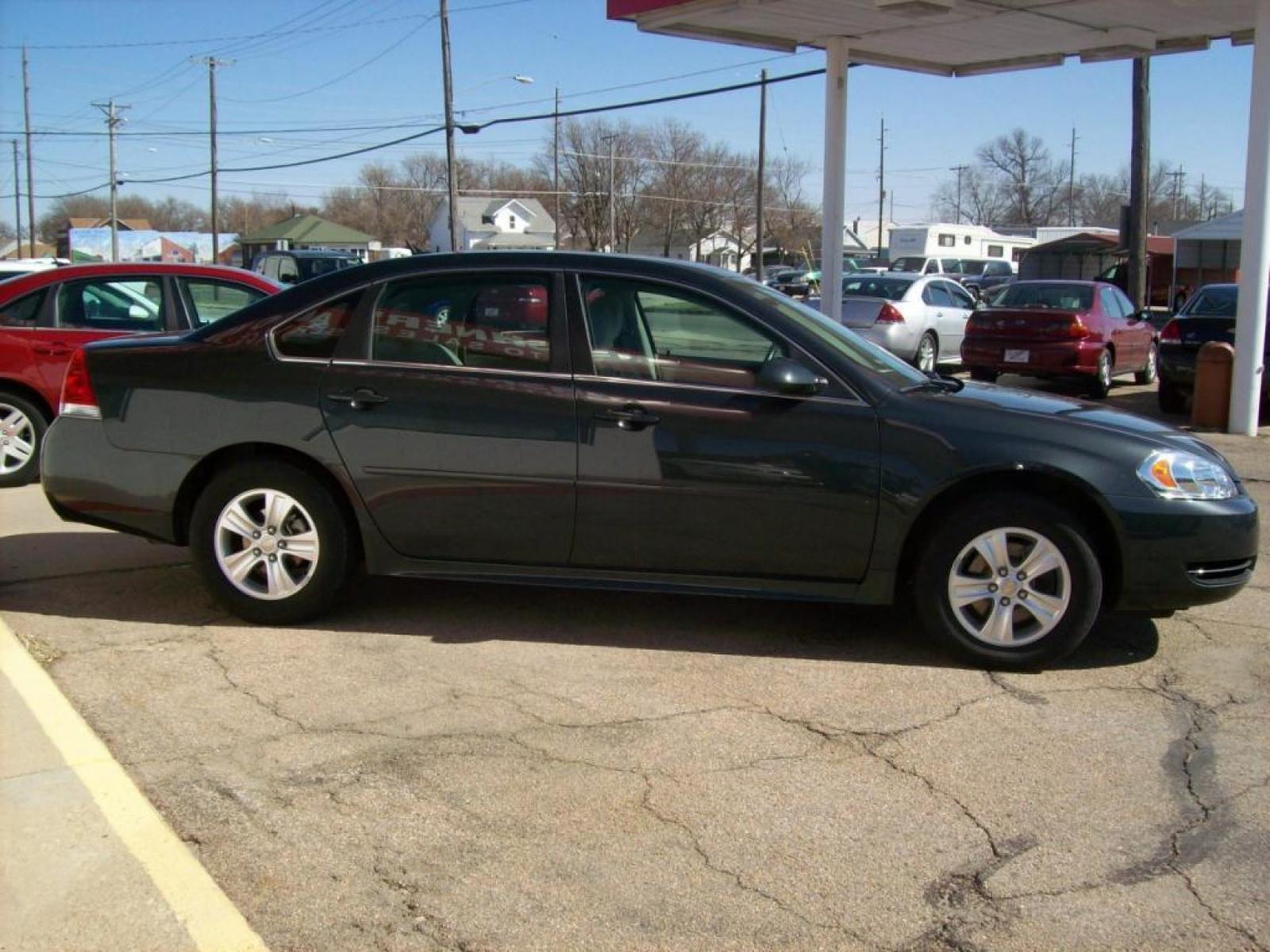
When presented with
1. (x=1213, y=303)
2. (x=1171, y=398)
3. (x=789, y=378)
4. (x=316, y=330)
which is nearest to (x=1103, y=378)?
(x=1171, y=398)

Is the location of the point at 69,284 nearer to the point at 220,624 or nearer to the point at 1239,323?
the point at 220,624

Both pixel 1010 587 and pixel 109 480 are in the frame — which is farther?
pixel 109 480

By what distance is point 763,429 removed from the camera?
510 centimetres

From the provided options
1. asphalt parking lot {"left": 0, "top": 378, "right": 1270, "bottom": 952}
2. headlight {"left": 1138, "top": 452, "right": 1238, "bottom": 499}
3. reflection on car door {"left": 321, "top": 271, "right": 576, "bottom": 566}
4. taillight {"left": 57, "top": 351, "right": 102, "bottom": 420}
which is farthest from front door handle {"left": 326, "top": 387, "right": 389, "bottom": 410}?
headlight {"left": 1138, "top": 452, "right": 1238, "bottom": 499}

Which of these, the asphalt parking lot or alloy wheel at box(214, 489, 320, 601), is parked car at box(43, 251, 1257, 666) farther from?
the asphalt parking lot

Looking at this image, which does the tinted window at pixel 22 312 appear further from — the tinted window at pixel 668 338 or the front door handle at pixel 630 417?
the front door handle at pixel 630 417

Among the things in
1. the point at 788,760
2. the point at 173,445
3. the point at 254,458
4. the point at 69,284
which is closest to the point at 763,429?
the point at 788,760

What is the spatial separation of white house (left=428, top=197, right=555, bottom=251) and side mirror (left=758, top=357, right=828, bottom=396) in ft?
236

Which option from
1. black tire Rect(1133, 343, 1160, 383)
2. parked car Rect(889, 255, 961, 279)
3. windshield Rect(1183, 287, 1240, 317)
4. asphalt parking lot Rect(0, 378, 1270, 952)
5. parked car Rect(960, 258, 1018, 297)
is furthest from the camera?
parked car Rect(889, 255, 961, 279)

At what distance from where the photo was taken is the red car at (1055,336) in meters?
15.3

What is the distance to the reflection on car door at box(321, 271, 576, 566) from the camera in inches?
207

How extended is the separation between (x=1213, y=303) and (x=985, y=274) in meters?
33.2

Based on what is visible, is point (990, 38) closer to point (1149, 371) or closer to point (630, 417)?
point (1149, 371)

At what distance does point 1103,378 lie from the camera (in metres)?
15.6
